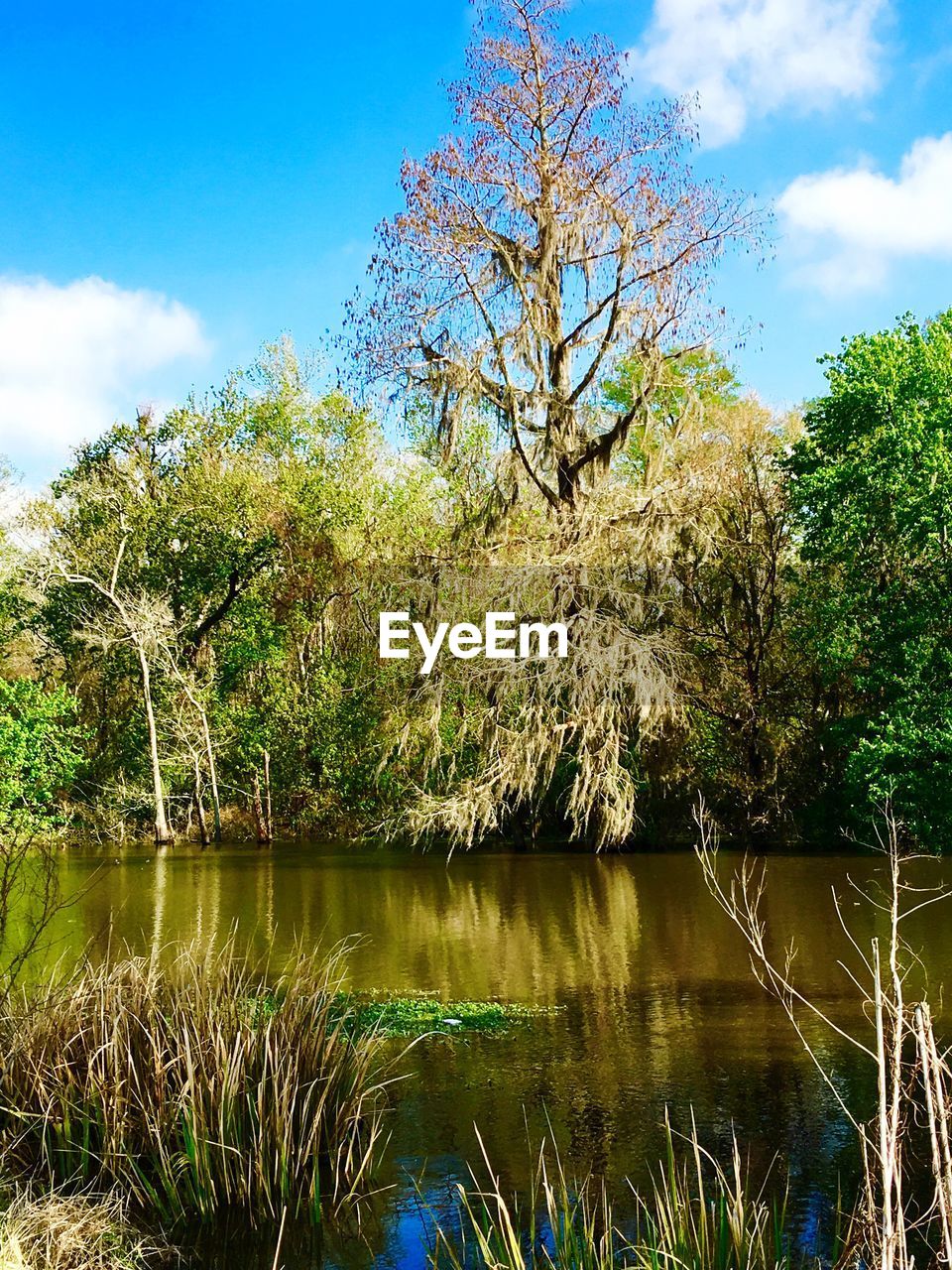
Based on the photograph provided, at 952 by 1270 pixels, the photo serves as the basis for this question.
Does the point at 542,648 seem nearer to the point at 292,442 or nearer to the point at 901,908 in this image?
the point at 901,908

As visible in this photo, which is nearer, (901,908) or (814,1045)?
(814,1045)

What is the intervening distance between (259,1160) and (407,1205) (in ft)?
2.53

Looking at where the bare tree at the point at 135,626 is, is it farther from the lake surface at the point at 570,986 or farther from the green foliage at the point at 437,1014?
the green foliage at the point at 437,1014

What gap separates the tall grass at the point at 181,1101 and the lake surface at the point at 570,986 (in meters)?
0.32

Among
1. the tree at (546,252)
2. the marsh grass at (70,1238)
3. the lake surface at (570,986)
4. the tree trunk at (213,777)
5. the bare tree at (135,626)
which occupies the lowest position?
the lake surface at (570,986)

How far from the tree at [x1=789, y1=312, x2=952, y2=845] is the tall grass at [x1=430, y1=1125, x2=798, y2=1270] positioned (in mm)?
11984

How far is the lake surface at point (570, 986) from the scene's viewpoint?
6180 mm

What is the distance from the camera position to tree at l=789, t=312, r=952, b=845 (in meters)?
17.1

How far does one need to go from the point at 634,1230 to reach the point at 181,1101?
1.98m

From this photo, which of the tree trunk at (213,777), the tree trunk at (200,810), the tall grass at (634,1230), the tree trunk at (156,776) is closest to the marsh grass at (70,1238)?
the tall grass at (634,1230)

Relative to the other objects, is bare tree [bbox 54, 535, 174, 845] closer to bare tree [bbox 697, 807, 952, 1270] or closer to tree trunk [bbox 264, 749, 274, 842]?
tree trunk [bbox 264, 749, 274, 842]

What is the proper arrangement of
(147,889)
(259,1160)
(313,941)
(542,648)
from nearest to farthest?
(259,1160) → (313,941) → (147,889) → (542,648)

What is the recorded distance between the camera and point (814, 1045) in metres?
8.23

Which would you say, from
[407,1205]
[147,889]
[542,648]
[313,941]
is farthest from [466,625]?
[407,1205]
